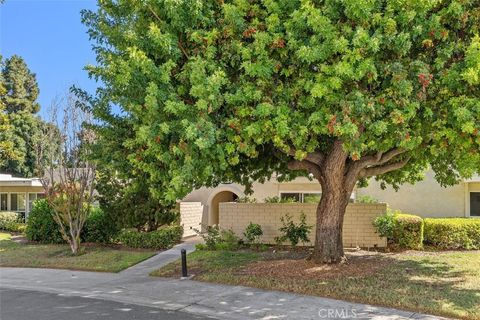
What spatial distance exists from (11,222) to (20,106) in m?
19.0

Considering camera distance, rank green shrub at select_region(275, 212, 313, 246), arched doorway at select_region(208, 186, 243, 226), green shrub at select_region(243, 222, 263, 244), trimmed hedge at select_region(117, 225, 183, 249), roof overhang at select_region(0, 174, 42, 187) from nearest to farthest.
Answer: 1. green shrub at select_region(275, 212, 313, 246)
2. green shrub at select_region(243, 222, 263, 244)
3. trimmed hedge at select_region(117, 225, 183, 249)
4. arched doorway at select_region(208, 186, 243, 226)
5. roof overhang at select_region(0, 174, 42, 187)

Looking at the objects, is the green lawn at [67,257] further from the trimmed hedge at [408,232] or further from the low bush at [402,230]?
the trimmed hedge at [408,232]

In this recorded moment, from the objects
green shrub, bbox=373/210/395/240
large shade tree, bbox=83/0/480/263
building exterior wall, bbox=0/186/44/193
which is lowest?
green shrub, bbox=373/210/395/240

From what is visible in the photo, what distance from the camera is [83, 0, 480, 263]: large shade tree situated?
7777 millimetres

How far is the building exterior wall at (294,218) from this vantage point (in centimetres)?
1582

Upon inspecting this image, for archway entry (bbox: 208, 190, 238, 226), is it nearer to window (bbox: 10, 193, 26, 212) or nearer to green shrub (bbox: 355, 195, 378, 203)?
green shrub (bbox: 355, 195, 378, 203)

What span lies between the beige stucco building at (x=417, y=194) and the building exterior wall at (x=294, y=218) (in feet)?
9.78

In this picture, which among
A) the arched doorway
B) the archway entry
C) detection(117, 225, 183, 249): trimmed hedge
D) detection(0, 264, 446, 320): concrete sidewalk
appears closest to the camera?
detection(0, 264, 446, 320): concrete sidewalk

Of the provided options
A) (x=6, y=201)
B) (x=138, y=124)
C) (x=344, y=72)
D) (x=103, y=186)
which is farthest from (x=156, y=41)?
(x=6, y=201)

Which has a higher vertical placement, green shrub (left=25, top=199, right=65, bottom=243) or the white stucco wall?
the white stucco wall

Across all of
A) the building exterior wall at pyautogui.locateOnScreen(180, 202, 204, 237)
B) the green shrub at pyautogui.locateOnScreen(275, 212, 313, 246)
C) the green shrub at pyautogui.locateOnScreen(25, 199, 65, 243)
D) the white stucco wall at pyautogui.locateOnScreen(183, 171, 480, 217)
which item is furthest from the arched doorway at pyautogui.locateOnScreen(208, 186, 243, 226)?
the green shrub at pyautogui.locateOnScreen(25, 199, 65, 243)

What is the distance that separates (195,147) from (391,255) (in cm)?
862

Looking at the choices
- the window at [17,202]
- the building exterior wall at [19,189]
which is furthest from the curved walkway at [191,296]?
the window at [17,202]

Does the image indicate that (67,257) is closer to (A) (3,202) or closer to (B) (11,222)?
(B) (11,222)
